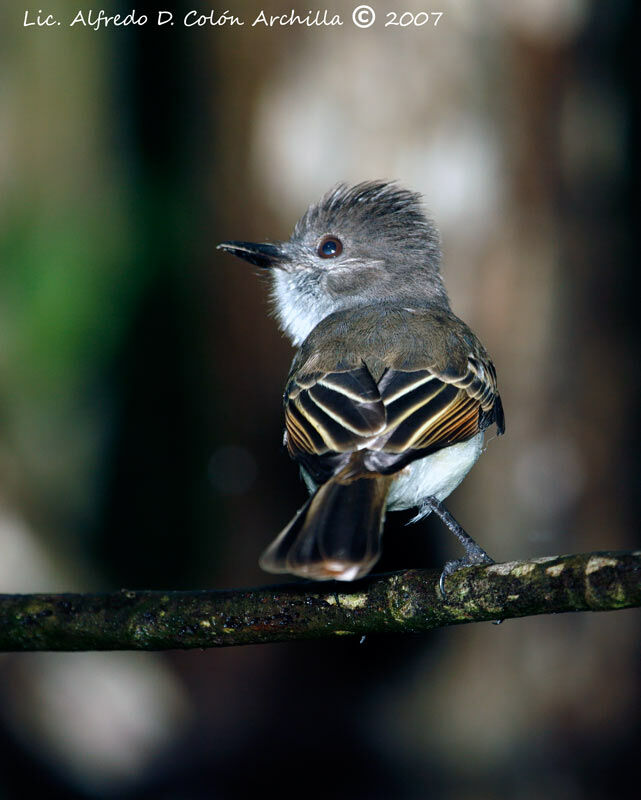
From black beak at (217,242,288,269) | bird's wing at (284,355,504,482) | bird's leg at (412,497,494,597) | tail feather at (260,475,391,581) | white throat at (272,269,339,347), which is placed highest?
black beak at (217,242,288,269)

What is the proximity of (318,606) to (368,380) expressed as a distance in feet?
3.46

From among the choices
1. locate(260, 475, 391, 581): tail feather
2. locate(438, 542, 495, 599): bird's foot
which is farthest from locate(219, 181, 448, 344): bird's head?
locate(260, 475, 391, 581): tail feather

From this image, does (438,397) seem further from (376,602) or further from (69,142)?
(69,142)

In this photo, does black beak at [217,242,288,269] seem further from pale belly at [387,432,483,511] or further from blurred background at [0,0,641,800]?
pale belly at [387,432,483,511]

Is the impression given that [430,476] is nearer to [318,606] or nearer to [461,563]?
[461,563]

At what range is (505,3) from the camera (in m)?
6.17

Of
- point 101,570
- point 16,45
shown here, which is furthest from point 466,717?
point 16,45

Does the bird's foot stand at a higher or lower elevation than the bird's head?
lower

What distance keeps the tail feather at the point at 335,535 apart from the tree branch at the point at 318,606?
0.20m

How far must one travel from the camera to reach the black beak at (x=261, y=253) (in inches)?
208

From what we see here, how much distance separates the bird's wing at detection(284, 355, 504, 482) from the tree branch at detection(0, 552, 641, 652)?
48 cm

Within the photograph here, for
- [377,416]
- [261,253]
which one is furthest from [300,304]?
[377,416]

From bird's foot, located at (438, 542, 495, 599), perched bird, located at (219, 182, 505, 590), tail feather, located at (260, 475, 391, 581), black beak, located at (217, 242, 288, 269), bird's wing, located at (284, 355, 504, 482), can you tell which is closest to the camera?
tail feather, located at (260, 475, 391, 581)

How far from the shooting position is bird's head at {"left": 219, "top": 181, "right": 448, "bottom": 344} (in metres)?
5.29
